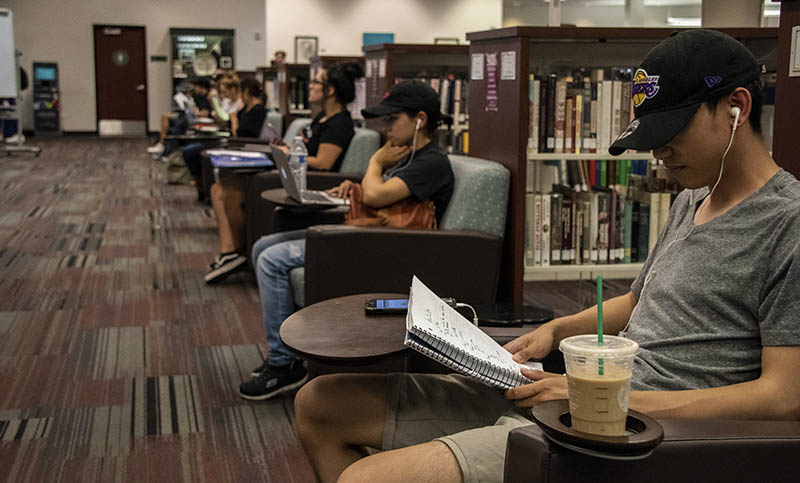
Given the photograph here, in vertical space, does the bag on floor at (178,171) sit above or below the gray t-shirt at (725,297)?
below

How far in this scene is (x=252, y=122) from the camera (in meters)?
7.20

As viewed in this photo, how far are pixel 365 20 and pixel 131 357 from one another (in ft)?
36.8

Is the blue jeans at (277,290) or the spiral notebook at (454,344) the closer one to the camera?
the spiral notebook at (454,344)

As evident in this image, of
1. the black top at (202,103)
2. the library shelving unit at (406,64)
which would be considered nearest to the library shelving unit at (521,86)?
the library shelving unit at (406,64)

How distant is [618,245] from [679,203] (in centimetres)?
160

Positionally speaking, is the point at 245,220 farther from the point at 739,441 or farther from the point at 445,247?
the point at 739,441

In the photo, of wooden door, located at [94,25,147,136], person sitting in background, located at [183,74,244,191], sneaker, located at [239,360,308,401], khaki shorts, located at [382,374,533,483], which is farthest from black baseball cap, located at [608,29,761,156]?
wooden door, located at [94,25,147,136]

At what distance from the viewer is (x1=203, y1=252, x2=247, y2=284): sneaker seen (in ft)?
17.0

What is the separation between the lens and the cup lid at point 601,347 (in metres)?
1.12

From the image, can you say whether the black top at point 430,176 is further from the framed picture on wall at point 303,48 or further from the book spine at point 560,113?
the framed picture on wall at point 303,48

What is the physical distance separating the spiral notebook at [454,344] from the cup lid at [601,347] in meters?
0.32

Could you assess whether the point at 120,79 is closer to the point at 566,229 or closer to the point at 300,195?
the point at 300,195

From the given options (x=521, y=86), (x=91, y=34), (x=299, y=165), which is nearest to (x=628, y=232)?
(x=521, y=86)

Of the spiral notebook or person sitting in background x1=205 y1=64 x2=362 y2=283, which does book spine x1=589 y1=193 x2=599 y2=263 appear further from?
person sitting in background x1=205 y1=64 x2=362 y2=283
